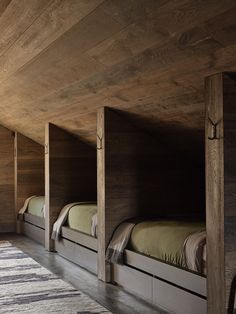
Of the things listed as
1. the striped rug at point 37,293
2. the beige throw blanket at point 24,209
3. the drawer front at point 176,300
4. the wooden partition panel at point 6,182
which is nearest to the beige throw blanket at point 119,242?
the striped rug at point 37,293

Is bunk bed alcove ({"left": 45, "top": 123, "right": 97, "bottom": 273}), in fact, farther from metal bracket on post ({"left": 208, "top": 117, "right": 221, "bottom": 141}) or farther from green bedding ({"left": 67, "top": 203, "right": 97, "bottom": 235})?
metal bracket on post ({"left": 208, "top": 117, "right": 221, "bottom": 141})

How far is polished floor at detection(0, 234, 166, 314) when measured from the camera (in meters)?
3.67

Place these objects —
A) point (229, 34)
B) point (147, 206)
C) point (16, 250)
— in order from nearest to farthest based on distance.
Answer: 1. point (229, 34)
2. point (147, 206)
3. point (16, 250)

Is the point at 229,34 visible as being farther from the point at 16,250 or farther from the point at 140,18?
the point at 16,250

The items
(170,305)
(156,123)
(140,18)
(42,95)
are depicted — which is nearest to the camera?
(140,18)

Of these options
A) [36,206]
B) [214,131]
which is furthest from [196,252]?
[36,206]

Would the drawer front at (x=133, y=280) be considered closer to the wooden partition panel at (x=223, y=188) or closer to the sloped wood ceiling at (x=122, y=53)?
the wooden partition panel at (x=223, y=188)

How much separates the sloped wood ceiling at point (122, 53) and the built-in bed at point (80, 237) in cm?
103

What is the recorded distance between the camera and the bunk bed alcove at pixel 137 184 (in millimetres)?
4281

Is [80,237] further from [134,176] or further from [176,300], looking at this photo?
[176,300]

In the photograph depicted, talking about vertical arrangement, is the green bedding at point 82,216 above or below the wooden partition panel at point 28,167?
below

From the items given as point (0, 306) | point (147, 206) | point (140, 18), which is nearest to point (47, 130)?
point (147, 206)

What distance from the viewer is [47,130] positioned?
20.6 ft

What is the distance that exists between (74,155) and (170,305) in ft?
10.2
